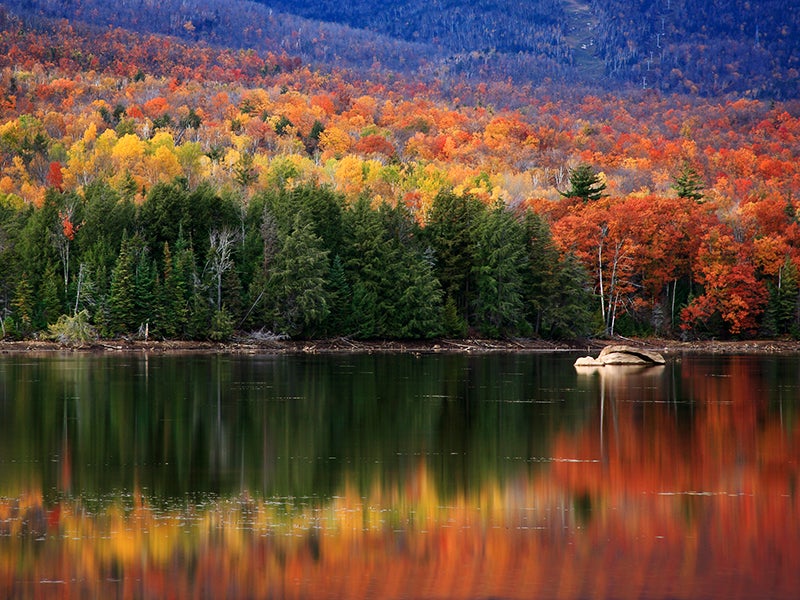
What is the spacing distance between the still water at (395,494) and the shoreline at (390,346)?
3327 cm

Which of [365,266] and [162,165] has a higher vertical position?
[162,165]

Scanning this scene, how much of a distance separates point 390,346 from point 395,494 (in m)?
65.3

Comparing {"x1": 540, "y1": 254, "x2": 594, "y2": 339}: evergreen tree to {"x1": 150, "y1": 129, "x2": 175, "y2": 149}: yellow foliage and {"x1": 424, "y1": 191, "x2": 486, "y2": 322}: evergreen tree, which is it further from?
{"x1": 150, "y1": 129, "x2": 175, "y2": 149}: yellow foliage

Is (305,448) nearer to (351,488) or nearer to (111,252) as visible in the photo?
(351,488)

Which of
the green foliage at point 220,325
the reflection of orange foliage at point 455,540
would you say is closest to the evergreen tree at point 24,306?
the green foliage at point 220,325

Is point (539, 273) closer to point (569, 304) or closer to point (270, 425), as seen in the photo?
point (569, 304)

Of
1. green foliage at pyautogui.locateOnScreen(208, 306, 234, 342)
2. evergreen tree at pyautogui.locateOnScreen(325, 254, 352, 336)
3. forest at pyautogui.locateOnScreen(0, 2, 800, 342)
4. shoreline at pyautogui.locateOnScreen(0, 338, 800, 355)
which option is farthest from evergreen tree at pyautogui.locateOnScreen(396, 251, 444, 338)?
green foliage at pyautogui.locateOnScreen(208, 306, 234, 342)

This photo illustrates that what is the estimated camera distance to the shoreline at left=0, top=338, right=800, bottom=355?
7894cm

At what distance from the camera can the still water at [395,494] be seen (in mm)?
18266

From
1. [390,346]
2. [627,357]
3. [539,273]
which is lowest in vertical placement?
[627,357]

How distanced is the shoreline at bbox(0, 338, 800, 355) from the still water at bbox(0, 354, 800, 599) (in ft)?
109

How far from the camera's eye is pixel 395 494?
2467cm

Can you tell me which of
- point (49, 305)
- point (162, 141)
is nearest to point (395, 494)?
point (49, 305)

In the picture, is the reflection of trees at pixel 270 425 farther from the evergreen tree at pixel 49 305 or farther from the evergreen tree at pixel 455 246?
the evergreen tree at pixel 455 246
